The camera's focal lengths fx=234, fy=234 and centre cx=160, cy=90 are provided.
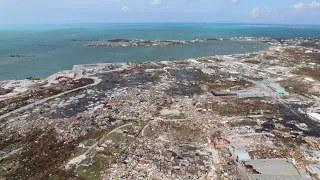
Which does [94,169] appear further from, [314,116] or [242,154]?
[314,116]

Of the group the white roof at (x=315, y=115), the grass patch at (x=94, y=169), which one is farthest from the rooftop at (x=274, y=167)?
the grass patch at (x=94, y=169)

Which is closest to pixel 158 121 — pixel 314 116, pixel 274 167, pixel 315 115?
pixel 274 167

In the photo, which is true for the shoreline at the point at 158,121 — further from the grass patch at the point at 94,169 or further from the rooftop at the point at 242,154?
the rooftop at the point at 242,154

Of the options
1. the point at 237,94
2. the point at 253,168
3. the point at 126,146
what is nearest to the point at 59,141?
the point at 126,146

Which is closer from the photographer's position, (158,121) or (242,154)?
(242,154)

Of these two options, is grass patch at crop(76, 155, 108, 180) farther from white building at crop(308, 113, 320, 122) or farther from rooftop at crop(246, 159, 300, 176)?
white building at crop(308, 113, 320, 122)

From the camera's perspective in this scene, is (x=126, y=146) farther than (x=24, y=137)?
No

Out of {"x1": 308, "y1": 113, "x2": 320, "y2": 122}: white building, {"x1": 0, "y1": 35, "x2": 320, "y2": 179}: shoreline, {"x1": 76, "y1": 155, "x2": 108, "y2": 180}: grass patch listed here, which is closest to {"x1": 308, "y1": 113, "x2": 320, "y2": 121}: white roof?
{"x1": 308, "y1": 113, "x2": 320, "y2": 122}: white building

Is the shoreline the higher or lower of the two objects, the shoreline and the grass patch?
the higher

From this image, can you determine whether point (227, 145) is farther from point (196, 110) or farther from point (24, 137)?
point (24, 137)
